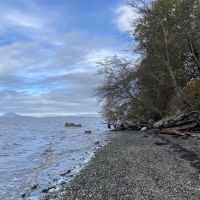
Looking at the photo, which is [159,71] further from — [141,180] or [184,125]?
[141,180]

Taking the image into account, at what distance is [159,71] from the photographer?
50.1 metres

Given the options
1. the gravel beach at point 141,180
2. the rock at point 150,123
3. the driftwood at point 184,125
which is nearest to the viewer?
the gravel beach at point 141,180

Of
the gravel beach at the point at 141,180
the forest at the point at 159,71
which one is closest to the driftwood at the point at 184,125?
the forest at the point at 159,71

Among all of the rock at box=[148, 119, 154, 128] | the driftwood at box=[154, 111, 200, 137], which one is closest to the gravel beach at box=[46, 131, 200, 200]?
the driftwood at box=[154, 111, 200, 137]

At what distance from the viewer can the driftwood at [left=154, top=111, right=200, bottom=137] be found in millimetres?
34438

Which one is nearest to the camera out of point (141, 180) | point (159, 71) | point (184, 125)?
point (141, 180)

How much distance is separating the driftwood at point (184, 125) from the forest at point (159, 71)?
4.03 feet

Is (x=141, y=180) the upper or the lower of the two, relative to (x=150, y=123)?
lower

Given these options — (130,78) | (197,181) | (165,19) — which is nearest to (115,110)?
(130,78)

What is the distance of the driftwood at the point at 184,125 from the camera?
34438 mm

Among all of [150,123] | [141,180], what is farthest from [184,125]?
[141,180]

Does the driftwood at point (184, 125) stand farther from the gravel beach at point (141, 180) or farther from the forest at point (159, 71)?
the gravel beach at point (141, 180)

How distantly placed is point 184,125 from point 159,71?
14.4m

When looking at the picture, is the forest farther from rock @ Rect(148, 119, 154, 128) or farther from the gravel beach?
the gravel beach
